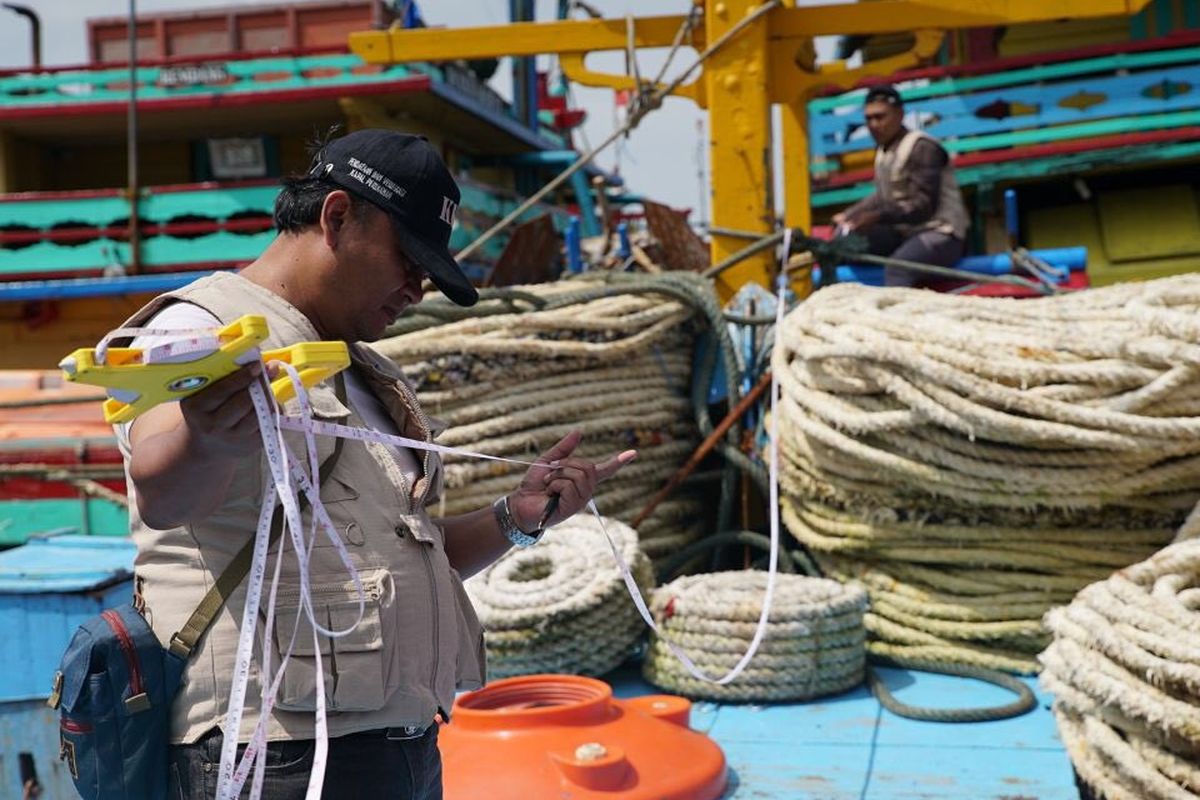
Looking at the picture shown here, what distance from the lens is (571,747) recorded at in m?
2.67

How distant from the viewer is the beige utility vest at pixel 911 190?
5.34m

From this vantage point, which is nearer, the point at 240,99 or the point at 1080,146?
the point at 1080,146

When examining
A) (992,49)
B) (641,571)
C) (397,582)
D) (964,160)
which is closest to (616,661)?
(641,571)

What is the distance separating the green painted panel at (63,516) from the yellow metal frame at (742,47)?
7.10 ft

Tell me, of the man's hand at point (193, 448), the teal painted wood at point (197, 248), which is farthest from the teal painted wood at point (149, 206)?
the man's hand at point (193, 448)

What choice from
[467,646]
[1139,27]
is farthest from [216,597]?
[1139,27]

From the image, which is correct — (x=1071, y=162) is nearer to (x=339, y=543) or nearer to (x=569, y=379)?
(x=569, y=379)

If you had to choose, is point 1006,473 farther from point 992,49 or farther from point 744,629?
point 992,49

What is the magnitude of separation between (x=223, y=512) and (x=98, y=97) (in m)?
12.4

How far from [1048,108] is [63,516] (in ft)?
20.0

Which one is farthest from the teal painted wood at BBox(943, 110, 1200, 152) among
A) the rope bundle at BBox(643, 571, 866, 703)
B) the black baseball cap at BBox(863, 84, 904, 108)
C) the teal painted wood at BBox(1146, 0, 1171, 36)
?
the rope bundle at BBox(643, 571, 866, 703)

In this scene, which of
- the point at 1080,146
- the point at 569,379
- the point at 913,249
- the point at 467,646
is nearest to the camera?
the point at 467,646

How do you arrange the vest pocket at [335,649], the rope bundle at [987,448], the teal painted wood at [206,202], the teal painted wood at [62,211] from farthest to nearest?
the teal painted wood at [62,211] < the teal painted wood at [206,202] < the rope bundle at [987,448] < the vest pocket at [335,649]

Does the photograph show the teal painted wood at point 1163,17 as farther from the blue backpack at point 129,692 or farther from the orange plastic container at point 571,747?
→ the blue backpack at point 129,692
